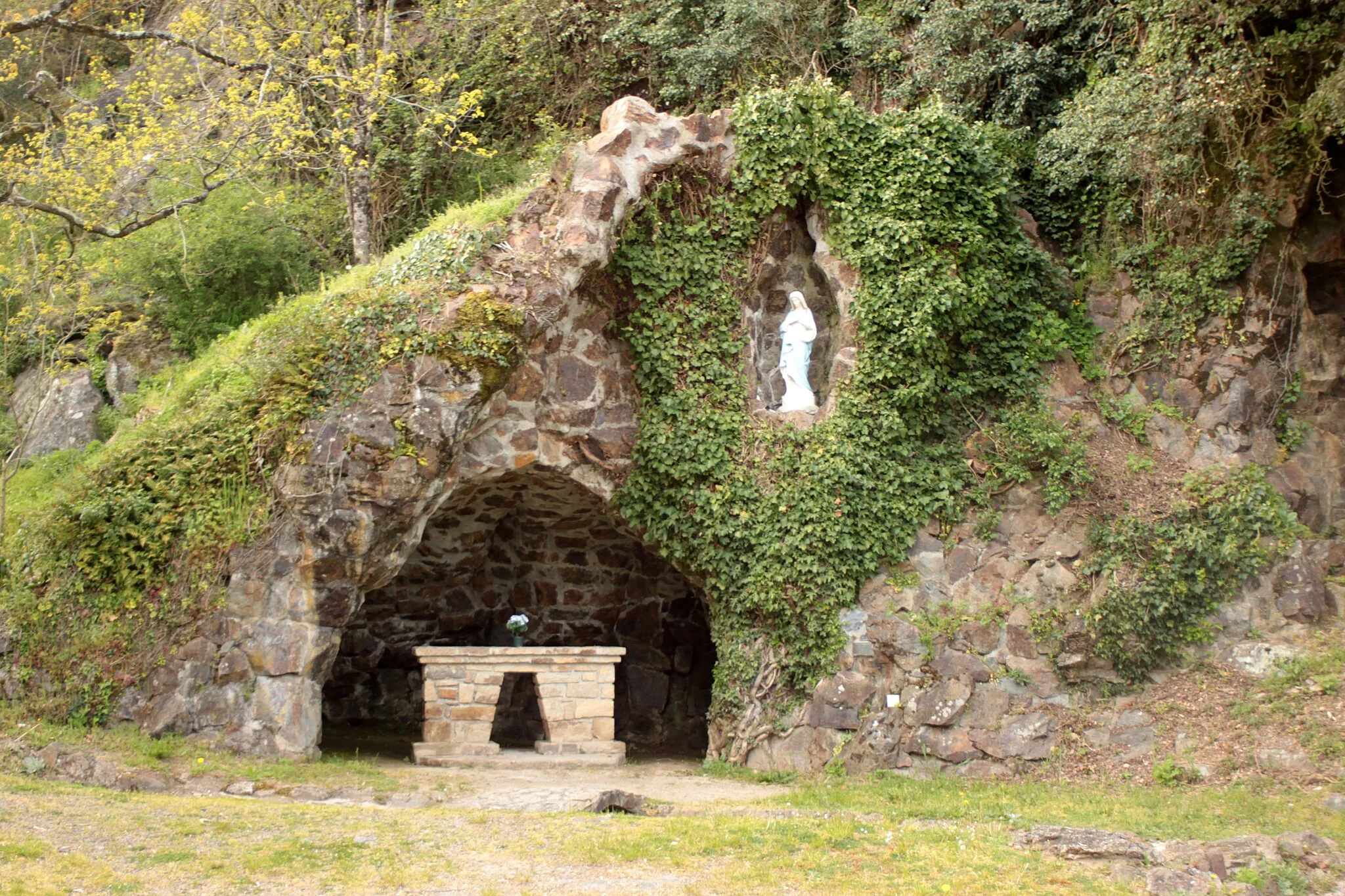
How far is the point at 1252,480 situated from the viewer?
11164 millimetres

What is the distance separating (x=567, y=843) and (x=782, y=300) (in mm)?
6804

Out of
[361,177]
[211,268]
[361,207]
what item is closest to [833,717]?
[361,207]

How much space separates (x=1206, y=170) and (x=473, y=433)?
7484 mm

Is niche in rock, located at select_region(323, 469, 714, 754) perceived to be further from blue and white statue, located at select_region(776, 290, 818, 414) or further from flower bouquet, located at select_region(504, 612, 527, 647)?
blue and white statue, located at select_region(776, 290, 818, 414)

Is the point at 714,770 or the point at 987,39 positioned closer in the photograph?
the point at 714,770

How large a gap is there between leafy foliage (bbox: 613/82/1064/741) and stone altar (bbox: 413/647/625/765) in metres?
1.18

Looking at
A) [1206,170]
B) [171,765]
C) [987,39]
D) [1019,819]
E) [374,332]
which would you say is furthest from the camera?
[987,39]

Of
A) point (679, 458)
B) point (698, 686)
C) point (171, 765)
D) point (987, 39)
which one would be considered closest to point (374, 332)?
point (679, 458)

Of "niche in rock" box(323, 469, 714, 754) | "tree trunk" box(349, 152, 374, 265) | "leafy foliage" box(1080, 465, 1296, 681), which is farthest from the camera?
"tree trunk" box(349, 152, 374, 265)

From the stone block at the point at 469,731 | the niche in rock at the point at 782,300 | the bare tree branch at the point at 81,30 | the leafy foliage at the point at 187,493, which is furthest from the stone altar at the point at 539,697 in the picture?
the bare tree branch at the point at 81,30

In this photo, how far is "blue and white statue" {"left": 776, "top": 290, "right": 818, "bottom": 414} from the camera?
11992 mm

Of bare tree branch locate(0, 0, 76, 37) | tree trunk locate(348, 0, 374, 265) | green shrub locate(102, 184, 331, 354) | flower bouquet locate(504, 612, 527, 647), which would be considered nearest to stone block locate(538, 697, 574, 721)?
flower bouquet locate(504, 612, 527, 647)

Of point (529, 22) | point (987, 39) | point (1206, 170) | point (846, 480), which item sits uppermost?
point (529, 22)

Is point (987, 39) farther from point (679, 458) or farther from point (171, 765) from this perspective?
point (171, 765)
